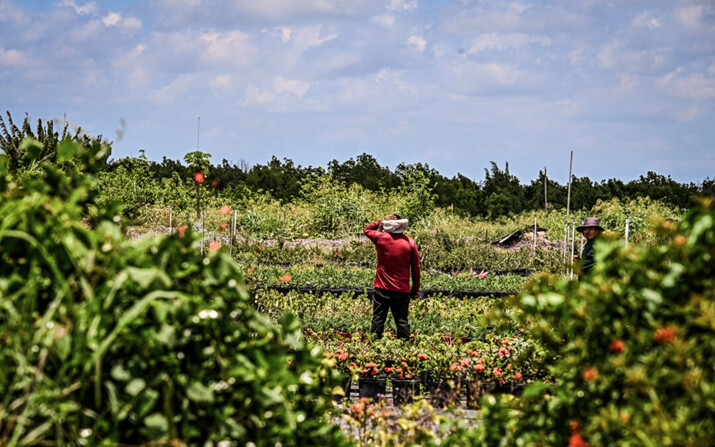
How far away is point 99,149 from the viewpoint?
206 centimetres

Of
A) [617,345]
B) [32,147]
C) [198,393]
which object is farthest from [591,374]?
[32,147]

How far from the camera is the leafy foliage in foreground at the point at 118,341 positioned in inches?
61.2

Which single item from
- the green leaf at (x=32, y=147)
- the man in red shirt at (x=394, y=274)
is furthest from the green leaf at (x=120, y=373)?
the man in red shirt at (x=394, y=274)

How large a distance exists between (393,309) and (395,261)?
1.58ft

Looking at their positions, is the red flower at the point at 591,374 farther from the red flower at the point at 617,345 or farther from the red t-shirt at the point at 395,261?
the red t-shirt at the point at 395,261

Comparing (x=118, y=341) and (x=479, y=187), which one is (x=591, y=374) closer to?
(x=118, y=341)

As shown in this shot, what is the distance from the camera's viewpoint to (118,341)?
160cm

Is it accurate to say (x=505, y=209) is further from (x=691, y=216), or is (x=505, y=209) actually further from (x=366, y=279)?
(x=691, y=216)

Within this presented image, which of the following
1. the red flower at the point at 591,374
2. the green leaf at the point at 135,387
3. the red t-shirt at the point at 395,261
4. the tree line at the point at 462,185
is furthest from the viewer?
the tree line at the point at 462,185

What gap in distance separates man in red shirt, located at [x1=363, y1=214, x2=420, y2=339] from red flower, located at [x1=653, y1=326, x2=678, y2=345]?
5464 millimetres

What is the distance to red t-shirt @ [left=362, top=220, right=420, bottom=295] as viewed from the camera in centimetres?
710

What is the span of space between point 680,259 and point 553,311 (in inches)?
14.0

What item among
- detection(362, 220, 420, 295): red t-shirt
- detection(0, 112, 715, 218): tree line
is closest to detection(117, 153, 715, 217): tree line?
detection(0, 112, 715, 218): tree line

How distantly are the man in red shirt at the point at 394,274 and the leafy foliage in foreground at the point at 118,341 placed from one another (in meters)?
5.32
